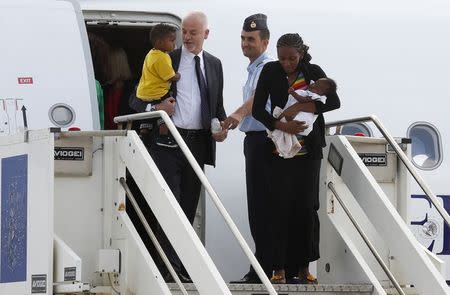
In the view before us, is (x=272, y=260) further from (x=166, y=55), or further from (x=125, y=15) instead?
(x=125, y=15)

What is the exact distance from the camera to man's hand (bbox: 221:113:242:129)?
32.8 ft

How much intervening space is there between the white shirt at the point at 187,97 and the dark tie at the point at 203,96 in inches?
0.9

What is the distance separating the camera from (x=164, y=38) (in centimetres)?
998

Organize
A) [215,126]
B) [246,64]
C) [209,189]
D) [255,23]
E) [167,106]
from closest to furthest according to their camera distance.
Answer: [209,189] < [167,106] < [215,126] < [255,23] < [246,64]

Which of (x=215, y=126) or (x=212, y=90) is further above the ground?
(x=212, y=90)

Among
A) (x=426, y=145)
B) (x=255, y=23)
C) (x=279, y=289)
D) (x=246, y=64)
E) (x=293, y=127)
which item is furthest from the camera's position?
(x=426, y=145)

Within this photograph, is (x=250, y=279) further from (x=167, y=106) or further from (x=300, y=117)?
(x=167, y=106)

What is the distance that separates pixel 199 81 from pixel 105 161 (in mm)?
1238

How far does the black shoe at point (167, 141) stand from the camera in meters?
9.71

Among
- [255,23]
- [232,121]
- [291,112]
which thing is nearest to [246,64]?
[255,23]

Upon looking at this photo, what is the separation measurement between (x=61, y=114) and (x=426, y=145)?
131 inches

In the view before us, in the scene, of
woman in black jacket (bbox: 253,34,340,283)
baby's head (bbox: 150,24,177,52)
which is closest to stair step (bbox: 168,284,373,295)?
woman in black jacket (bbox: 253,34,340,283)

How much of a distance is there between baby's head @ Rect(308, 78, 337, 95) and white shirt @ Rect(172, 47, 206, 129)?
1.01 m

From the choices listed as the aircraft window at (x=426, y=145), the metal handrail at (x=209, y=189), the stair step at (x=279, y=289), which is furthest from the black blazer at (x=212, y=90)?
the aircraft window at (x=426, y=145)
